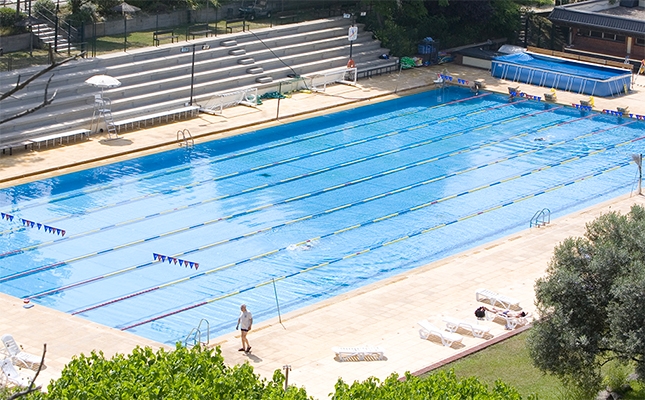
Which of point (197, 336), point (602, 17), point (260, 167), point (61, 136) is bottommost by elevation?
point (197, 336)

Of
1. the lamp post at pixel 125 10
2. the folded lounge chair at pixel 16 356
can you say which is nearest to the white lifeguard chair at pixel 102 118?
the lamp post at pixel 125 10

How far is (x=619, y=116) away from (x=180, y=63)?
16.4 meters

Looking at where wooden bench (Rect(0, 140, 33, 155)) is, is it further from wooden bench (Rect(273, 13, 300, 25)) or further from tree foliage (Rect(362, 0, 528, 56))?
tree foliage (Rect(362, 0, 528, 56))

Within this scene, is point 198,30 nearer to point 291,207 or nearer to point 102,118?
point 102,118

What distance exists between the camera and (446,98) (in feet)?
148

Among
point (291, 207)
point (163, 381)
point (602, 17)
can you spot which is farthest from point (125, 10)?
point (163, 381)

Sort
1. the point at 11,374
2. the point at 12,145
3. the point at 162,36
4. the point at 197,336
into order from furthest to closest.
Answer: the point at 162,36 → the point at 12,145 → the point at 197,336 → the point at 11,374

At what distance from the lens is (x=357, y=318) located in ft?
76.7

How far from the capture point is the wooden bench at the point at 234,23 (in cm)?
4609

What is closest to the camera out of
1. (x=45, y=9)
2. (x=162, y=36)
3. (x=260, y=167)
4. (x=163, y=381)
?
(x=163, y=381)

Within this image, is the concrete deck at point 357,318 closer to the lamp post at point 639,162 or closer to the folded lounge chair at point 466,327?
the folded lounge chair at point 466,327

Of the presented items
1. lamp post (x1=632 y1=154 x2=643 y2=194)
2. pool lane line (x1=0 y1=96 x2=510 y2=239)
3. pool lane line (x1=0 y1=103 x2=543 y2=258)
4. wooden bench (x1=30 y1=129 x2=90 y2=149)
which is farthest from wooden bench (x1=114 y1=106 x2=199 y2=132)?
lamp post (x1=632 y1=154 x2=643 y2=194)

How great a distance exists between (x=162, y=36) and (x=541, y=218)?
62.7ft

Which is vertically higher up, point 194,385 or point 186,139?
point 194,385
